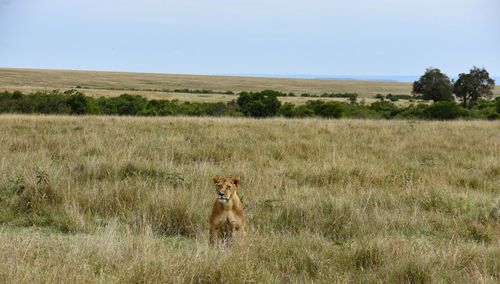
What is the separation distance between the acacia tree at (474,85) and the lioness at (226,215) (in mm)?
46459

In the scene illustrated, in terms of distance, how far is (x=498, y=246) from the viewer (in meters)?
4.74

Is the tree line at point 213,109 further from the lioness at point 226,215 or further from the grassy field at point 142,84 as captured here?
the grassy field at point 142,84

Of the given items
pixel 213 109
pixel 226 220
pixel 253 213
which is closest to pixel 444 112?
pixel 213 109

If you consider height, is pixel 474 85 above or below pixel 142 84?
above

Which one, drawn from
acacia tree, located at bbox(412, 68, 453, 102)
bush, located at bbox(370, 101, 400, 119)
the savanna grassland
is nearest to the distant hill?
acacia tree, located at bbox(412, 68, 453, 102)

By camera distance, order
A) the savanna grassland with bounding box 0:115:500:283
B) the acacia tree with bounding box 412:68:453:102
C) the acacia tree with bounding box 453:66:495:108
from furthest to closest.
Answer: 1. the acacia tree with bounding box 412:68:453:102
2. the acacia tree with bounding box 453:66:495:108
3. the savanna grassland with bounding box 0:115:500:283

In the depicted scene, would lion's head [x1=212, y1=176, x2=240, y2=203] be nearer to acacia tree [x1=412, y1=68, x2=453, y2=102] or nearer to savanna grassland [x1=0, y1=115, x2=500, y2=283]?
savanna grassland [x1=0, y1=115, x2=500, y2=283]

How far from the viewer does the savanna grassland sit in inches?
149

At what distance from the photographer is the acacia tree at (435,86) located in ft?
165

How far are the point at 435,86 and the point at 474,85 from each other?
4.82m

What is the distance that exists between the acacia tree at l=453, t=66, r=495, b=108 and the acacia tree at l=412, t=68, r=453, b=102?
7.52 ft

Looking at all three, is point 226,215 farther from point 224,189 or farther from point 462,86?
point 462,86

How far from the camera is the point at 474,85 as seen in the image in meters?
46.7

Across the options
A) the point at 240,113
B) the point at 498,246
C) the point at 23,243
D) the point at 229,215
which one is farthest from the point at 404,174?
the point at 240,113
